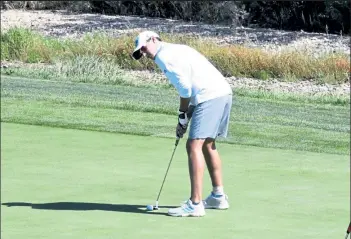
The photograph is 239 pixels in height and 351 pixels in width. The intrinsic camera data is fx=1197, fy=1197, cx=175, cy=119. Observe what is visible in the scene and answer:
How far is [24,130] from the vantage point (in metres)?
14.2

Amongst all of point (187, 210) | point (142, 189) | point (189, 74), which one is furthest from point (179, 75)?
point (142, 189)

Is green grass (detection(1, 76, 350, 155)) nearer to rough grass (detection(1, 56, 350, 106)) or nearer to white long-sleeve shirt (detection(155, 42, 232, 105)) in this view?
rough grass (detection(1, 56, 350, 106))

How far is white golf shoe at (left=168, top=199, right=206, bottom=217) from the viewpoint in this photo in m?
9.70

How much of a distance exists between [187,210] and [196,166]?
16.3 inches

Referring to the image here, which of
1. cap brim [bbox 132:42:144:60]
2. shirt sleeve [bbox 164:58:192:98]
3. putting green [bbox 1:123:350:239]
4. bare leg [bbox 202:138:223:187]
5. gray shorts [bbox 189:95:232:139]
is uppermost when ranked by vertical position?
cap brim [bbox 132:42:144:60]

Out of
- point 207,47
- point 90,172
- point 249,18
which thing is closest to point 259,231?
point 90,172

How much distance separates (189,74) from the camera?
32.2 feet

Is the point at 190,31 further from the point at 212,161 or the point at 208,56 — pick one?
the point at 212,161

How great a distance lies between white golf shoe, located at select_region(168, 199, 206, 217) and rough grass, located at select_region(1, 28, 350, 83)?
12071 mm

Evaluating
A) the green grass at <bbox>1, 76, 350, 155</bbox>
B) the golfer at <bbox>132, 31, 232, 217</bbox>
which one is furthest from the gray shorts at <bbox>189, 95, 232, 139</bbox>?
the green grass at <bbox>1, 76, 350, 155</bbox>

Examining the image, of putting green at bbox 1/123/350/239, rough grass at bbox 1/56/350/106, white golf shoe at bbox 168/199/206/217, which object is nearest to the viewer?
putting green at bbox 1/123/350/239

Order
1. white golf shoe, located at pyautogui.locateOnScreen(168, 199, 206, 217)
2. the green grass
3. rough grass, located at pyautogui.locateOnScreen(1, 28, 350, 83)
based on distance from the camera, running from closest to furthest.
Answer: white golf shoe, located at pyautogui.locateOnScreen(168, 199, 206, 217)
the green grass
rough grass, located at pyautogui.locateOnScreen(1, 28, 350, 83)

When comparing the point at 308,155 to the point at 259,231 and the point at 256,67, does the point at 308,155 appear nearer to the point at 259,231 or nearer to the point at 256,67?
the point at 259,231

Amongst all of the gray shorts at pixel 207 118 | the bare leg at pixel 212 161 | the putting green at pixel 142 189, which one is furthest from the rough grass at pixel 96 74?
the gray shorts at pixel 207 118
